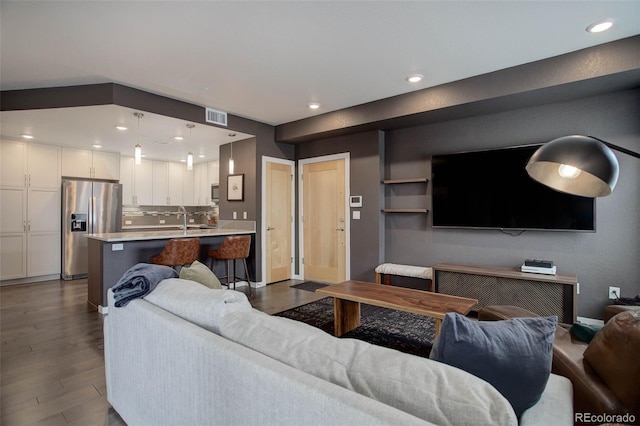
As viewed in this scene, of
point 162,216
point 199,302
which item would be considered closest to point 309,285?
point 199,302

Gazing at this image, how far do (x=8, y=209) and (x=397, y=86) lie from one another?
6.25 metres

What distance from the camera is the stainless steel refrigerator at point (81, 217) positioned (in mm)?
5594

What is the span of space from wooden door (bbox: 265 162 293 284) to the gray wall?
1.98 meters

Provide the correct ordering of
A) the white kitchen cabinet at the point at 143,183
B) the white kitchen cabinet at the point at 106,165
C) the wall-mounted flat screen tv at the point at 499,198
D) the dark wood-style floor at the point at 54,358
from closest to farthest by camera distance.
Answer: the dark wood-style floor at the point at 54,358
the wall-mounted flat screen tv at the point at 499,198
the white kitchen cabinet at the point at 106,165
the white kitchen cabinet at the point at 143,183

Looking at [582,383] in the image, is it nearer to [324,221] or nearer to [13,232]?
[324,221]

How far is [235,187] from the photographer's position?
18.2 ft

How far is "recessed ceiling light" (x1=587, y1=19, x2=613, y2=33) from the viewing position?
244cm

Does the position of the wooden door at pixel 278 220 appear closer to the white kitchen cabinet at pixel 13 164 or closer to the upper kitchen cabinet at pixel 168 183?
the upper kitchen cabinet at pixel 168 183

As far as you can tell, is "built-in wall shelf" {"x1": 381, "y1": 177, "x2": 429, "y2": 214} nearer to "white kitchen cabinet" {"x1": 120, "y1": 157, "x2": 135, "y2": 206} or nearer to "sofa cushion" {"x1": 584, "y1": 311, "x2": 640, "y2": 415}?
"sofa cushion" {"x1": 584, "y1": 311, "x2": 640, "y2": 415}

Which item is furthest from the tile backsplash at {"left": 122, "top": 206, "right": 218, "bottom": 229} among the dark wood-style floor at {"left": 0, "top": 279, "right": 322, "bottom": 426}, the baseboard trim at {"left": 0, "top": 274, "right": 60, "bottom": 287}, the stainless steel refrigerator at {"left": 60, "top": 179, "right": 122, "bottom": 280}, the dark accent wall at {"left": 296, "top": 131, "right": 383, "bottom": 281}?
the dark accent wall at {"left": 296, "top": 131, "right": 383, "bottom": 281}

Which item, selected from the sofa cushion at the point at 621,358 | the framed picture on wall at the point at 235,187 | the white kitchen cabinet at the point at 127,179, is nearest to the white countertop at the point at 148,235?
the framed picture on wall at the point at 235,187

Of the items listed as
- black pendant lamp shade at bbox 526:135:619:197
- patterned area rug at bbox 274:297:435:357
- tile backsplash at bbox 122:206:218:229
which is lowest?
patterned area rug at bbox 274:297:435:357

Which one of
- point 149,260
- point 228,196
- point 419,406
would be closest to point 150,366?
point 419,406

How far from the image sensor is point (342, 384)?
89cm
